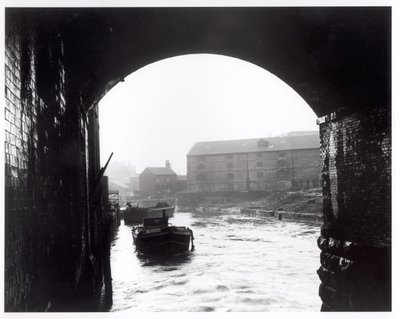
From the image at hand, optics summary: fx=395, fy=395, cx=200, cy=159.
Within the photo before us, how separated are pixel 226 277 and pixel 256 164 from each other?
4607cm

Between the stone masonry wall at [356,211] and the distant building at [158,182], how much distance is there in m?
65.2

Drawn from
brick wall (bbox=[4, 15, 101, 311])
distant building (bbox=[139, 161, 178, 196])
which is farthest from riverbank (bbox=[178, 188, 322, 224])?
brick wall (bbox=[4, 15, 101, 311])

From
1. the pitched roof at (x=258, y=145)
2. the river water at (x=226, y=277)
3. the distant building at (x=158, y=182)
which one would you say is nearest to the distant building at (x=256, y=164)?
the pitched roof at (x=258, y=145)

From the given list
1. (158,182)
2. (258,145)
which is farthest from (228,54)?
(158,182)

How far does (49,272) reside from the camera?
5309mm

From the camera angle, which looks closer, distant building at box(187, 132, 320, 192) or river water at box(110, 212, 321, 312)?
river water at box(110, 212, 321, 312)

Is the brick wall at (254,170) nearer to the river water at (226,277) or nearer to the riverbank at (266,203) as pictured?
the riverbank at (266,203)

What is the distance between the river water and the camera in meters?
12.5

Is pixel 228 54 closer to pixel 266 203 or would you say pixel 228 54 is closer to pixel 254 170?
pixel 266 203

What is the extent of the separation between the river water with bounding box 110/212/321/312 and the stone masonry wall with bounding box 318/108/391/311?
3.84 metres

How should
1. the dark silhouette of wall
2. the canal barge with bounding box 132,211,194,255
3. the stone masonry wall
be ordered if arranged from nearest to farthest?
the dark silhouette of wall, the stone masonry wall, the canal barge with bounding box 132,211,194,255

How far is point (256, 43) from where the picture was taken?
801 cm

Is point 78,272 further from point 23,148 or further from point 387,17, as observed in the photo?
point 387,17

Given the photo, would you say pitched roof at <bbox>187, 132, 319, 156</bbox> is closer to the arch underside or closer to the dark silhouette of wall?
the dark silhouette of wall
